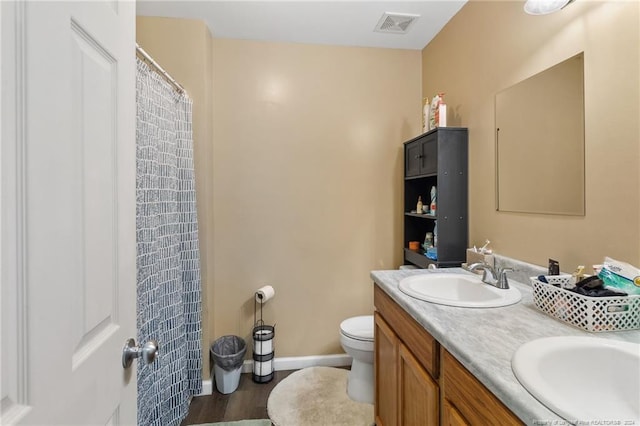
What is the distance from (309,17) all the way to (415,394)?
2.21 m

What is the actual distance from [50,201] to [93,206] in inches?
5.5

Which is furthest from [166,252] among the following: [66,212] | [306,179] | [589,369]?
[589,369]

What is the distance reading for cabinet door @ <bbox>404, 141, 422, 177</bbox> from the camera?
7.06 feet

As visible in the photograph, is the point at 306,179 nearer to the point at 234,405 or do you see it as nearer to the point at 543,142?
the point at 543,142

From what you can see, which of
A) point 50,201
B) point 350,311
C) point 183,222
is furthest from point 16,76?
point 350,311

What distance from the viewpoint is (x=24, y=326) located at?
435mm

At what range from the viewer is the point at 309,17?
2.06m

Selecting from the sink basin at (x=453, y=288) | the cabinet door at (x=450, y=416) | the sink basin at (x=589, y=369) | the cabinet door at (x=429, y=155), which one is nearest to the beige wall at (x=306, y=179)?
the cabinet door at (x=429, y=155)

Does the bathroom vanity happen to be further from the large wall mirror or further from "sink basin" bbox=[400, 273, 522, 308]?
the large wall mirror

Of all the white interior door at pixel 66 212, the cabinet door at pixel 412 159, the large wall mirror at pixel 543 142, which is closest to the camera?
the white interior door at pixel 66 212

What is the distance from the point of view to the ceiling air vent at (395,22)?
203 cm

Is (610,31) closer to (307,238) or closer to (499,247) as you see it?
(499,247)

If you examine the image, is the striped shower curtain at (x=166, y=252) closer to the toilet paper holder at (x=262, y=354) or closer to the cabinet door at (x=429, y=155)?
the toilet paper holder at (x=262, y=354)

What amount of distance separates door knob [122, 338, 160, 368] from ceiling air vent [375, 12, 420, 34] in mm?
2204
